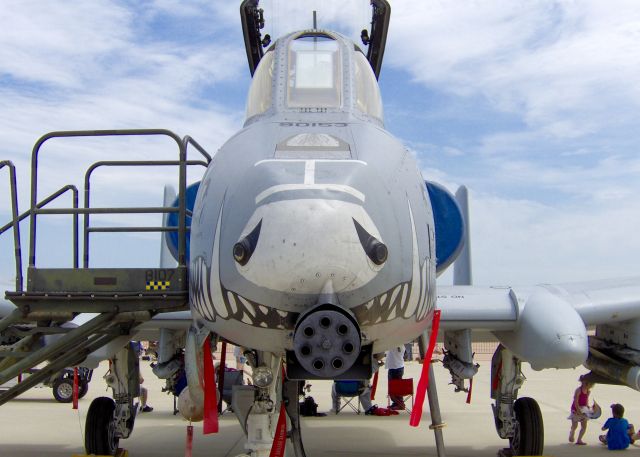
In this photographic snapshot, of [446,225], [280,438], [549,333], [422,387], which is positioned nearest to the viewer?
[422,387]

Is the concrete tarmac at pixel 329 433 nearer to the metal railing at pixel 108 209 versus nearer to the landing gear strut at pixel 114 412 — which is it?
the landing gear strut at pixel 114 412

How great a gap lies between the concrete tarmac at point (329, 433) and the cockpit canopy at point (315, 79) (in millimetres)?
5665

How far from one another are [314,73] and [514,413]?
5043 mm

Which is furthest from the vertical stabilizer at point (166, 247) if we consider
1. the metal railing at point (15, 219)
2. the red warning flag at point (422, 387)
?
the red warning flag at point (422, 387)

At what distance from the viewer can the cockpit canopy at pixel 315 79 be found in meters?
5.19

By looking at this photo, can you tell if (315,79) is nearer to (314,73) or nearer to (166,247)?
(314,73)

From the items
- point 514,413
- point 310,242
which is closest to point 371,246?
point 310,242

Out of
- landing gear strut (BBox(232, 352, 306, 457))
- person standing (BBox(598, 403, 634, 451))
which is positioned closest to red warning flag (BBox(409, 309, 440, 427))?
landing gear strut (BBox(232, 352, 306, 457))

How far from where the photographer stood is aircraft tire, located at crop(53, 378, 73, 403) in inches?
652

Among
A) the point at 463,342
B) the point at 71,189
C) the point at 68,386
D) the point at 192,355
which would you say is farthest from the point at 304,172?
the point at 68,386

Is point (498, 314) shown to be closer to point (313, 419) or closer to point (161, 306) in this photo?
point (161, 306)

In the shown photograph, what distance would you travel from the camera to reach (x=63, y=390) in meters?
16.7

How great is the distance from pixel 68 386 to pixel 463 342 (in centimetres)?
1176

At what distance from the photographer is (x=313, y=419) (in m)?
13.8
